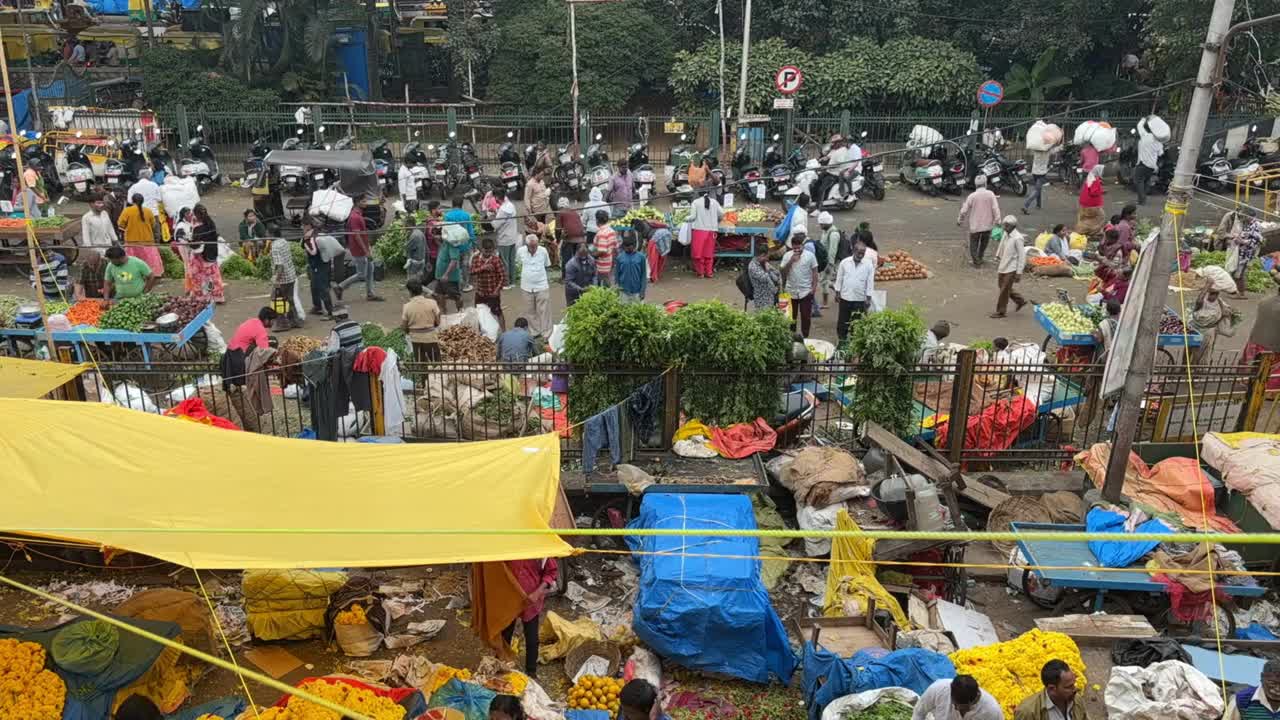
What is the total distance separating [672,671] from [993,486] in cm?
372

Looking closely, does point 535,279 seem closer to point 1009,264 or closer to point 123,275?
point 123,275

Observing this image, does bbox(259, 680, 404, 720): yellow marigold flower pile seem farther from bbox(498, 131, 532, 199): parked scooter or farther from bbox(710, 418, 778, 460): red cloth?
bbox(498, 131, 532, 199): parked scooter

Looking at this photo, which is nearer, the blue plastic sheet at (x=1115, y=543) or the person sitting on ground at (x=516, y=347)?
the blue plastic sheet at (x=1115, y=543)

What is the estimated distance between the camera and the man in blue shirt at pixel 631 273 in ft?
44.5

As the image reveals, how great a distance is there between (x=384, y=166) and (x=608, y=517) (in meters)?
14.4

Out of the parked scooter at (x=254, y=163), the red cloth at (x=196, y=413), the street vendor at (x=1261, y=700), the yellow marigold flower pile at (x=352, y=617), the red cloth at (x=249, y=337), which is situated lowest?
the yellow marigold flower pile at (x=352, y=617)

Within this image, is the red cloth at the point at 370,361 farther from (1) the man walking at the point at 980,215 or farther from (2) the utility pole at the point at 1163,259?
(1) the man walking at the point at 980,215

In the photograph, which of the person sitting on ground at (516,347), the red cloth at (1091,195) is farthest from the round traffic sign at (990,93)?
the person sitting on ground at (516,347)

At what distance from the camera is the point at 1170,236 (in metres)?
7.99

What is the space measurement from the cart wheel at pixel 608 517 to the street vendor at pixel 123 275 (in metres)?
6.70

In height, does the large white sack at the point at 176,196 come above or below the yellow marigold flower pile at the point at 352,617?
above

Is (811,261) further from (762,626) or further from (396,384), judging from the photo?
(762,626)

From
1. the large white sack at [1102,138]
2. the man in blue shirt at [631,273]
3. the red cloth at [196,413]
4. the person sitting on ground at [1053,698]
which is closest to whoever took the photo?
the person sitting on ground at [1053,698]

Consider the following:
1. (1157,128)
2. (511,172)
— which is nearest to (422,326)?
(511,172)
